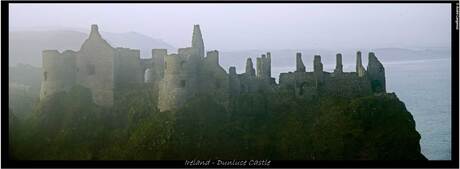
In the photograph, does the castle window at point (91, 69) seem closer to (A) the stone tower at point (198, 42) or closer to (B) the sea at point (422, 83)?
(A) the stone tower at point (198, 42)

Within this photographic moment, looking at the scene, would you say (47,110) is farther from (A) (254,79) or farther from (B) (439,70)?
(B) (439,70)

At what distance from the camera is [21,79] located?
21.7 ft

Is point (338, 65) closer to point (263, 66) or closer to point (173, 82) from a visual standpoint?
point (263, 66)

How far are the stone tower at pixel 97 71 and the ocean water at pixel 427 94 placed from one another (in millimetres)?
1336

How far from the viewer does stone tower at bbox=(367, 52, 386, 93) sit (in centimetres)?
673

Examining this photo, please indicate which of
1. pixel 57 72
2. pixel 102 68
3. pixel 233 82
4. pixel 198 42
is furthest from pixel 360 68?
pixel 57 72

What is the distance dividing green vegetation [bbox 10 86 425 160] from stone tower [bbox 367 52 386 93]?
83 millimetres

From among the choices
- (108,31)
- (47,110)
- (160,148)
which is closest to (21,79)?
(47,110)

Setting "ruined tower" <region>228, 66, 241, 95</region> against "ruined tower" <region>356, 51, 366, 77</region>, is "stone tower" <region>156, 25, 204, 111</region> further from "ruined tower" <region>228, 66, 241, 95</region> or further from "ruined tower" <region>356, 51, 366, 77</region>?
"ruined tower" <region>356, 51, 366, 77</region>

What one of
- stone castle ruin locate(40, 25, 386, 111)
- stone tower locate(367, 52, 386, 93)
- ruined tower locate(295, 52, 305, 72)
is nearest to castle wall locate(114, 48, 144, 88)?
stone castle ruin locate(40, 25, 386, 111)

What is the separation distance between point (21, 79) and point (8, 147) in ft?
1.81

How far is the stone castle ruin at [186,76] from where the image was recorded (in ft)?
22.1

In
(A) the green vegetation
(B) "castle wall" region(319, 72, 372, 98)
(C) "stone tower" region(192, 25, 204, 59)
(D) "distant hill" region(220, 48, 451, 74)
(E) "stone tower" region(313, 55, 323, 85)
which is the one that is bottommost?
(A) the green vegetation

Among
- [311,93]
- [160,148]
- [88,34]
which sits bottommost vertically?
[160,148]
